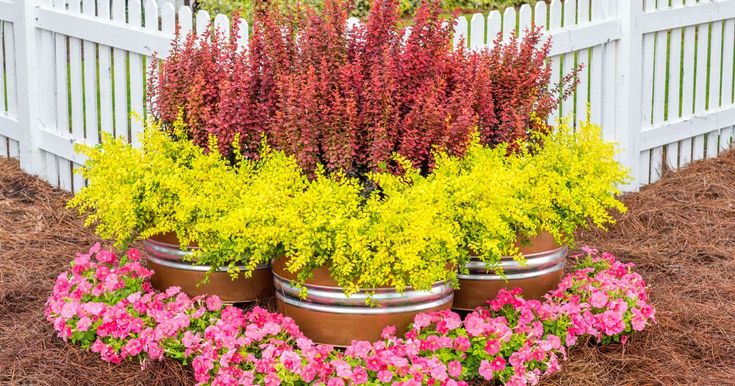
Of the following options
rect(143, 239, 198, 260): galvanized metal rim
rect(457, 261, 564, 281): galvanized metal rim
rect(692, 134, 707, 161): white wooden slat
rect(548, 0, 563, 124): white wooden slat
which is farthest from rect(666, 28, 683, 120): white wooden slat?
rect(143, 239, 198, 260): galvanized metal rim

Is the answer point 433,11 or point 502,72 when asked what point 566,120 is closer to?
point 502,72

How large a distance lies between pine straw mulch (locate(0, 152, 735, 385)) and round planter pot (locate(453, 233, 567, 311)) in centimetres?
28

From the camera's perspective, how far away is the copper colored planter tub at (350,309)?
152 inches

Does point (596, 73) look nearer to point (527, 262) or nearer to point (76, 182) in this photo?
point (527, 262)

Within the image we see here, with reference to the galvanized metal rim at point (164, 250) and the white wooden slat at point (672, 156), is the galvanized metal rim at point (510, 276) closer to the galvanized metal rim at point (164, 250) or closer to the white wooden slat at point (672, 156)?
the galvanized metal rim at point (164, 250)

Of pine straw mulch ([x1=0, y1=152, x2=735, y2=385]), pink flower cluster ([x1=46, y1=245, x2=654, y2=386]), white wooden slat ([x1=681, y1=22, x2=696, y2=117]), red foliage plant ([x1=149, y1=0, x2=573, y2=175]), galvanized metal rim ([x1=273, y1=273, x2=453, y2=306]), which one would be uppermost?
red foliage plant ([x1=149, y1=0, x2=573, y2=175])

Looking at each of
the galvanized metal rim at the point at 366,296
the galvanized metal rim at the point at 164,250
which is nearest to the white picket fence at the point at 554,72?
the galvanized metal rim at the point at 164,250

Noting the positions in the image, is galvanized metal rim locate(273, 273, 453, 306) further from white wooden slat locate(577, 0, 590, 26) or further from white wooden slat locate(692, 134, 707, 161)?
white wooden slat locate(692, 134, 707, 161)

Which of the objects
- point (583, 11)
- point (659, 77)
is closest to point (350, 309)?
point (583, 11)

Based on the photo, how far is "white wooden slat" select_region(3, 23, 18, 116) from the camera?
7035mm

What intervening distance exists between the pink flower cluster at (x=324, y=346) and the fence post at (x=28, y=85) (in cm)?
244

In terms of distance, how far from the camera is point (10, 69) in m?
7.13

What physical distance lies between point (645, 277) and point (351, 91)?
1.87 meters

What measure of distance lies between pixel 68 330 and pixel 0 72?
3.56 meters
